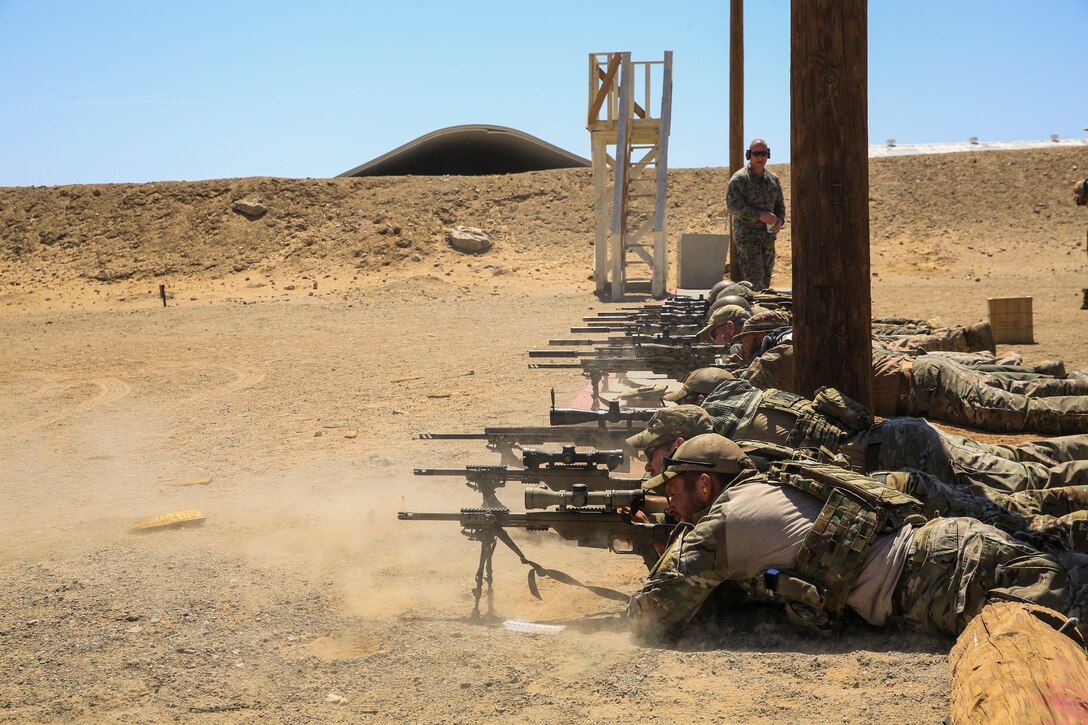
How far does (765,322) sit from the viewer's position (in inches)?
274

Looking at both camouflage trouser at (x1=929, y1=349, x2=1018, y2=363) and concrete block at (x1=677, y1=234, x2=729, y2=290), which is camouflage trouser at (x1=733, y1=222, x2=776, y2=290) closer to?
camouflage trouser at (x1=929, y1=349, x2=1018, y2=363)

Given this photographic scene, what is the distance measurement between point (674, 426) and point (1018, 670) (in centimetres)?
210

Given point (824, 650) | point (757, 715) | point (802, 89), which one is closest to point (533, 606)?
point (824, 650)

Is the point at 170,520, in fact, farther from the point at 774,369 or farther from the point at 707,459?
the point at 774,369

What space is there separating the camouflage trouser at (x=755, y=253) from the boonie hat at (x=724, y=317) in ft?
10.2

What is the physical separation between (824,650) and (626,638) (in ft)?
2.41

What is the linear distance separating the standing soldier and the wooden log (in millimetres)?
8002

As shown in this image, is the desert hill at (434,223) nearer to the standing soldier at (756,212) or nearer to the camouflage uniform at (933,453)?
the standing soldier at (756,212)

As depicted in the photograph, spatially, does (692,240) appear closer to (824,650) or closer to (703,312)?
(703,312)

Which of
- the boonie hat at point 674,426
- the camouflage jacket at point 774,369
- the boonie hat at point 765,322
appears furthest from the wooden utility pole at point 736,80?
the boonie hat at point 674,426

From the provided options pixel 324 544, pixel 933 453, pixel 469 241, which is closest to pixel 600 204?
pixel 469 241

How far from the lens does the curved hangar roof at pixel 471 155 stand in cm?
3444

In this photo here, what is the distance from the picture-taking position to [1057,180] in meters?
27.5

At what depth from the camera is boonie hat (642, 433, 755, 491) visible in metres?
3.80
